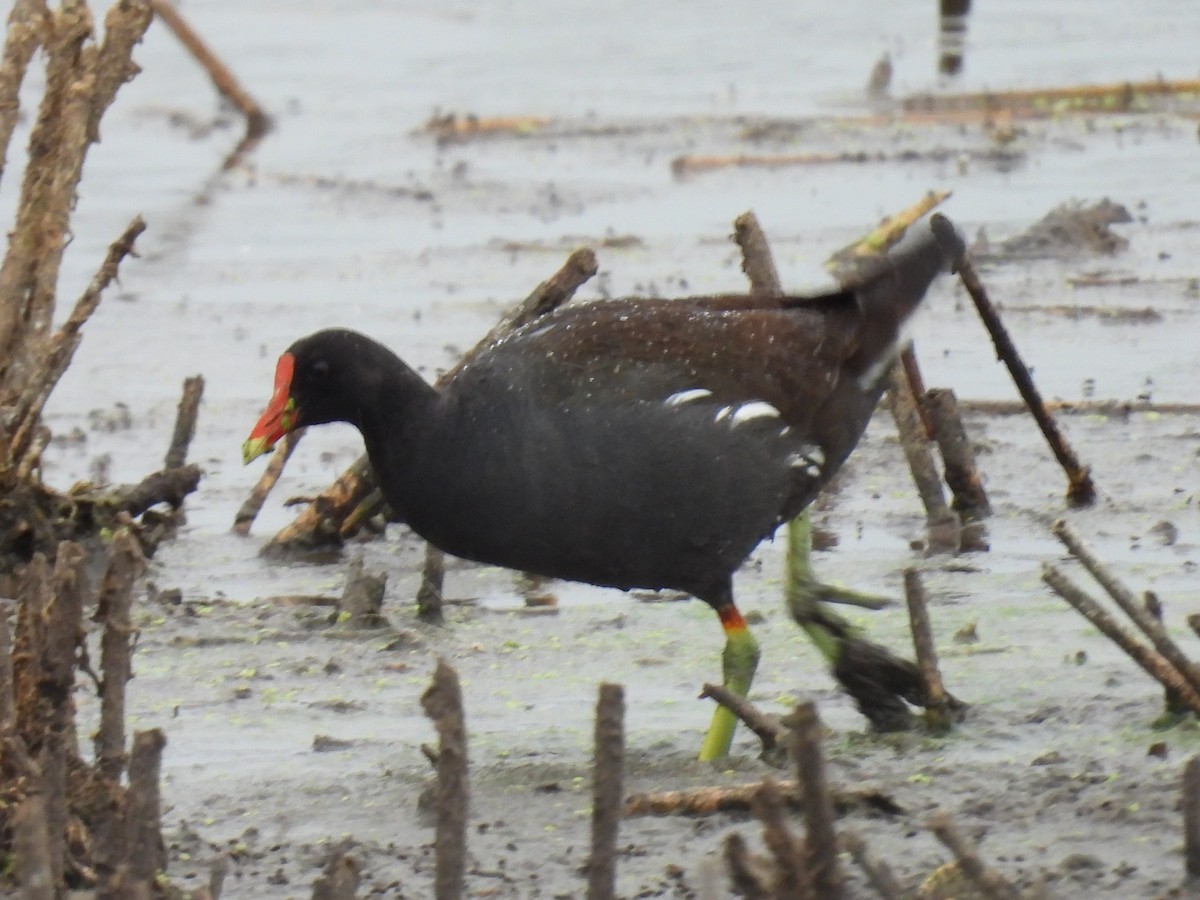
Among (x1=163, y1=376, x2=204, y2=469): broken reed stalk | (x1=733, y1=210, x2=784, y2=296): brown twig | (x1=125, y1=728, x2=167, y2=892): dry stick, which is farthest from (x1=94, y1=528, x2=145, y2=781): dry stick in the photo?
(x1=163, y1=376, x2=204, y2=469): broken reed stalk

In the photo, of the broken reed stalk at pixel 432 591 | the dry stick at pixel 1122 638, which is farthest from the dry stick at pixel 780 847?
the broken reed stalk at pixel 432 591

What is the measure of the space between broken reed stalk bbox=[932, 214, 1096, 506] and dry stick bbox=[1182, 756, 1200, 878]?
8.43 ft

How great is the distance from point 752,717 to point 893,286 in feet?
4.46

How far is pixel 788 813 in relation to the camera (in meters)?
4.07

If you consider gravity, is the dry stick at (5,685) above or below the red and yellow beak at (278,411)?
below

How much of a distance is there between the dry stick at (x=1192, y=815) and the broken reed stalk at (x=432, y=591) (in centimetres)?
241

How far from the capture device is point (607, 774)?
2994 mm

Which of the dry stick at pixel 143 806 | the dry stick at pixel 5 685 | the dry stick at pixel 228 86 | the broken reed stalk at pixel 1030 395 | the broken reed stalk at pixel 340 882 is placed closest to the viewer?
the broken reed stalk at pixel 340 882

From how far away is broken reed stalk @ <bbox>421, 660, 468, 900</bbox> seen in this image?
3.03 metres

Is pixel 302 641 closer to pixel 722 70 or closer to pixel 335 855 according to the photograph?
pixel 335 855

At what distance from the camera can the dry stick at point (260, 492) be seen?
662cm

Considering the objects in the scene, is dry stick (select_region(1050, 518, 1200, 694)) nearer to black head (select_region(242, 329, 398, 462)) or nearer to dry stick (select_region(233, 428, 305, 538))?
black head (select_region(242, 329, 398, 462))

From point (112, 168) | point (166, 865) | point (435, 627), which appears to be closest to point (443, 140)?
point (112, 168)

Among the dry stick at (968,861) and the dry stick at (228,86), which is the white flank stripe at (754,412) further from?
the dry stick at (228,86)
